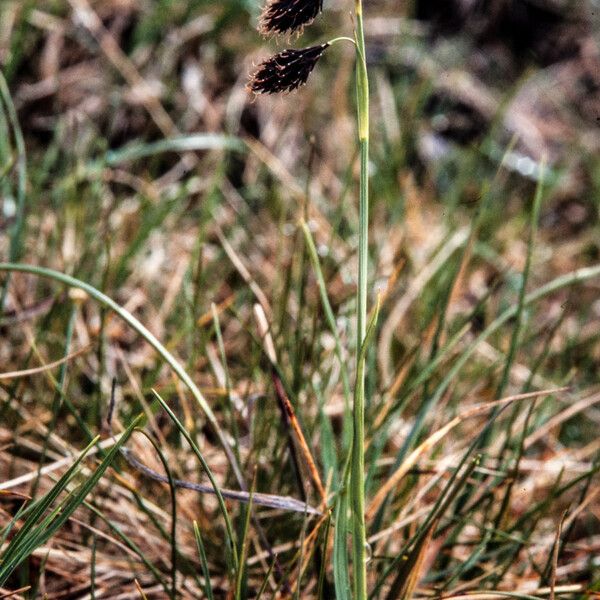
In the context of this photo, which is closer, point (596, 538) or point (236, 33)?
point (596, 538)

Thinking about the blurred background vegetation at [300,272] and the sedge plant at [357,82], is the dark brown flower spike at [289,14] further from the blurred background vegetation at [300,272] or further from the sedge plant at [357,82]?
the blurred background vegetation at [300,272]

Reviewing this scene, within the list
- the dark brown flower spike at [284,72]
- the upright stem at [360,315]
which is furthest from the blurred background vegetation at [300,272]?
the dark brown flower spike at [284,72]

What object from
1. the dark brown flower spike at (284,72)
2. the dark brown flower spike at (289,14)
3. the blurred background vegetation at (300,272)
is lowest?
the blurred background vegetation at (300,272)

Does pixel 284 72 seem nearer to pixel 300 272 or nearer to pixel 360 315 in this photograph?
pixel 360 315

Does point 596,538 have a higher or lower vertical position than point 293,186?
lower

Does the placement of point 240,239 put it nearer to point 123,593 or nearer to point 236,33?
point 236,33

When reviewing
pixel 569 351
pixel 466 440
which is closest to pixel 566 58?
pixel 569 351
